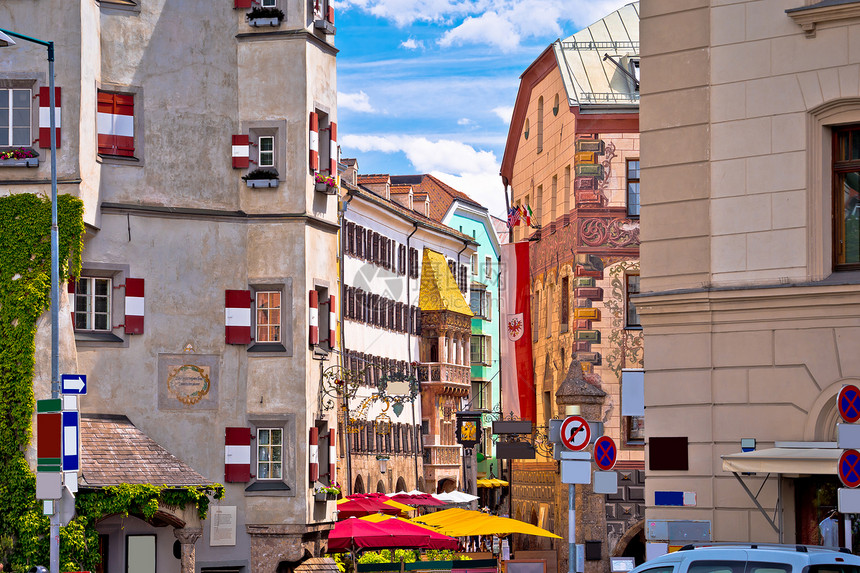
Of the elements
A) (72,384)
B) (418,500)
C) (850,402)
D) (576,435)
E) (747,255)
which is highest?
(747,255)

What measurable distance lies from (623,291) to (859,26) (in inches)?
1023

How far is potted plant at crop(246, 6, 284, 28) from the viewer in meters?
34.0

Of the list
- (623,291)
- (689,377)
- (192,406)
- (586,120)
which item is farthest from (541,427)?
(689,377)

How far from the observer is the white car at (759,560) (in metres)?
12.9

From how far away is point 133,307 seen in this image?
32.8m

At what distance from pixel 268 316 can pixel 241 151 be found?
3.96m

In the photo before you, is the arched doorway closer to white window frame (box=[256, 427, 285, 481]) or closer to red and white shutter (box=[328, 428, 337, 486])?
red and white shutter (box=[328, 428, 337, 486])

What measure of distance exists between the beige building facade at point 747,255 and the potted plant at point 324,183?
14481mm

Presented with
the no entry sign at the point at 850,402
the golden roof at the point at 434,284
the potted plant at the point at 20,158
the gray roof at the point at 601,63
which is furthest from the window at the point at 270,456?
the golden roof at the point at 434,284

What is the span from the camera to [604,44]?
48.4 metres

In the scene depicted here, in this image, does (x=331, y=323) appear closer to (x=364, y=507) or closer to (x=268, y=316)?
(x=268, y=316)

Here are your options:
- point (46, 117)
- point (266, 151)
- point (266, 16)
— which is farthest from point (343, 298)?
point (46, 117)

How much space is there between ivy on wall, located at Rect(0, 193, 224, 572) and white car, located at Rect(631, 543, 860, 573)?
18.4 metres

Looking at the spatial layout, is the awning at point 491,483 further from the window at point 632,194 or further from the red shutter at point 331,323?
the red shutter at point 331,323
